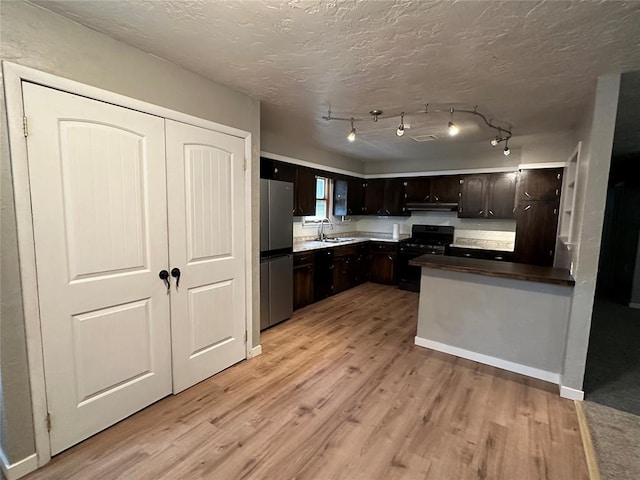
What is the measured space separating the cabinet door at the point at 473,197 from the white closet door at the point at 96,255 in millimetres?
4750

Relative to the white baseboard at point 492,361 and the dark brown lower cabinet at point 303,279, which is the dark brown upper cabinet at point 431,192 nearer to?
the dark brown lower cabinet at point 303,279

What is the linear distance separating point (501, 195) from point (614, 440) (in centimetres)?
373

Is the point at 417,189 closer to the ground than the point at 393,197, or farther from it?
farther from it

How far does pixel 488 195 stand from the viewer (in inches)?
199

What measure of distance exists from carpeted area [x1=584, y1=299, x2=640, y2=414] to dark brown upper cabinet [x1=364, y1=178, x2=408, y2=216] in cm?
335

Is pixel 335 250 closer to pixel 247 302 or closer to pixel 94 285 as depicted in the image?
pixel 247 302

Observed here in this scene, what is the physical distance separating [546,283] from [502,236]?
9.49 feet

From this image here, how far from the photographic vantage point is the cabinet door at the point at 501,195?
4.84 metres

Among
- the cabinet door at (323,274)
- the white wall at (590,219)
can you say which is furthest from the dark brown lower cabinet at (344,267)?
the white wall at (590,219)

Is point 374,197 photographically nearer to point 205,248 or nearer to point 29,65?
point 205,248

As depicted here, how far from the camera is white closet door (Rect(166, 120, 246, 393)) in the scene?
7.44ft

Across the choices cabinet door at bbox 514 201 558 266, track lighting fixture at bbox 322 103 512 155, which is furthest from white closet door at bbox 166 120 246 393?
cabinet door at bbox 514 201 558 266

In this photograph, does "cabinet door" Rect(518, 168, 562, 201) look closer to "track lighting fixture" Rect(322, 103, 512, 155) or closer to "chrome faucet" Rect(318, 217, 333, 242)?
"track lighting fixture" Rect(322, 103, 512, 155)

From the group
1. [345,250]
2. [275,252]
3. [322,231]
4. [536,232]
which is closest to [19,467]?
[275,252]
